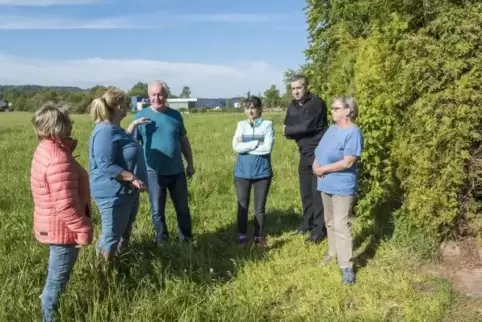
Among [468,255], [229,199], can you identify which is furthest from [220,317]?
[229,199]

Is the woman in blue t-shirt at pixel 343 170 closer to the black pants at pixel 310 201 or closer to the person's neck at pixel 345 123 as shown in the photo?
the person's neck at pixel 345 123

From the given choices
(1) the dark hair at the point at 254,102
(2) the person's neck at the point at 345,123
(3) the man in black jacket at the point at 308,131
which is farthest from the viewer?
(1) the dark hair at the point at 254,102

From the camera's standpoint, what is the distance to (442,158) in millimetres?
4609

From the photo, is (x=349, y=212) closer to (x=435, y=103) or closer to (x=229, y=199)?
(x=435, y=103)

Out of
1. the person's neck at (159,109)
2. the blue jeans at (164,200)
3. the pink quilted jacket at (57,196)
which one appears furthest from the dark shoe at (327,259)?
the pink quilted jacket at (57,196)

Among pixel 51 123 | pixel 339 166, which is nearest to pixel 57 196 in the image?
pixel 51 123

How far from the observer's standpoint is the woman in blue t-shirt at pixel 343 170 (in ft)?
14.9

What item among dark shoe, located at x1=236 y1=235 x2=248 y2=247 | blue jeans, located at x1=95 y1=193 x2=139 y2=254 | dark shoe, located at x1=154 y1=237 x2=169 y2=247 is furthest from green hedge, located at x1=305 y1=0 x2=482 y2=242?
blue jeans, located at x1=95 y1=193 x2=139 y2=254

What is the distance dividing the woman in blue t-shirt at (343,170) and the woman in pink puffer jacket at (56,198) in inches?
91.9

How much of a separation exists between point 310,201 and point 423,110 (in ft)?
6.29

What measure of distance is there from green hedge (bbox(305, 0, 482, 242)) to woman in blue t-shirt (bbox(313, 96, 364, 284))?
69cm

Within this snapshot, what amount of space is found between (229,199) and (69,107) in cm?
502

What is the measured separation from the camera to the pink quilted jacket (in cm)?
330

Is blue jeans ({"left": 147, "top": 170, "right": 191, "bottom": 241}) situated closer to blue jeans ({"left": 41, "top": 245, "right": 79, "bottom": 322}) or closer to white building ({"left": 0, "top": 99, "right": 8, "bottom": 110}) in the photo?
blue jeans ({"left": 41, "top": 245, "right": 79, "bottom": 322})
